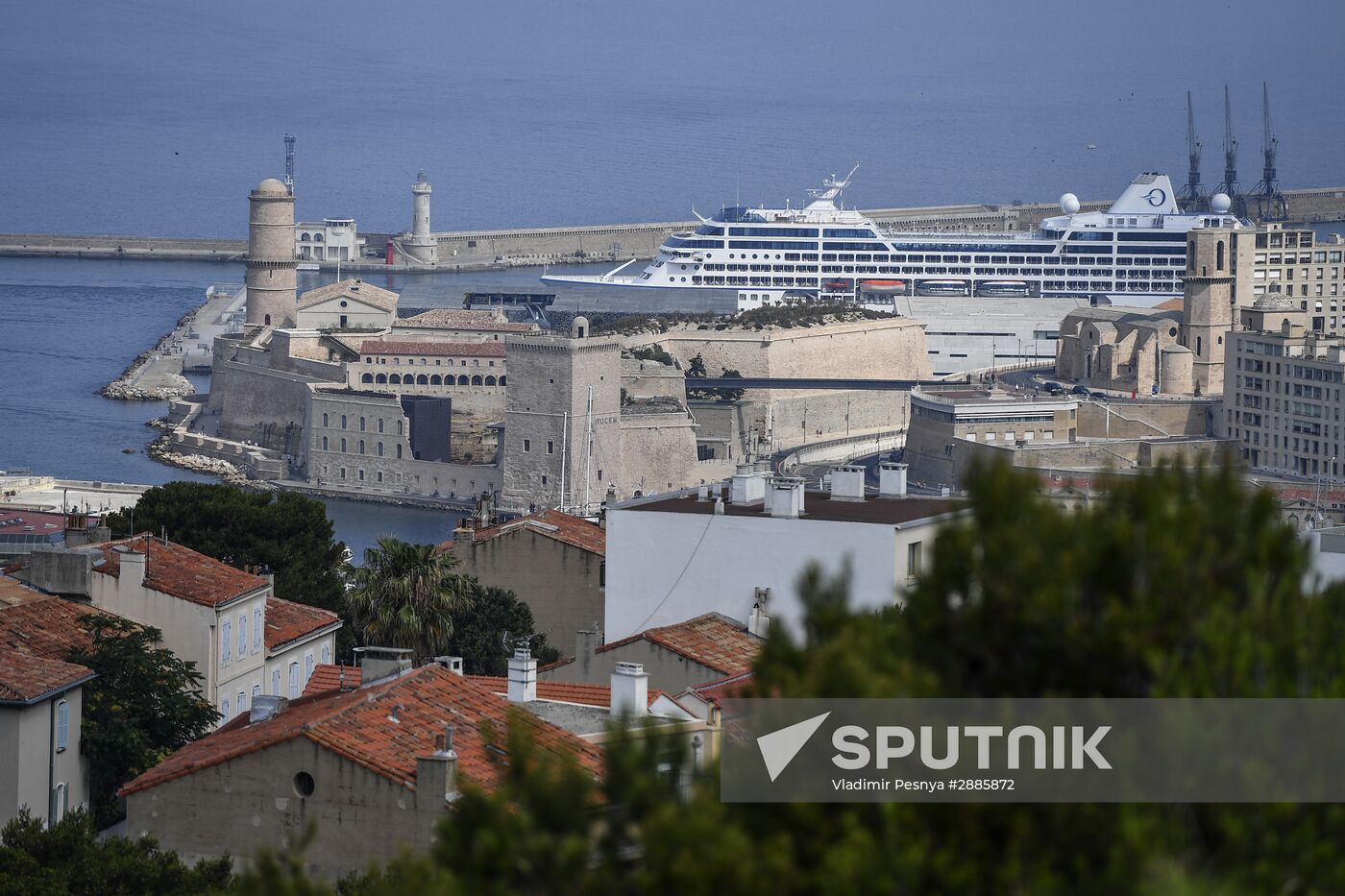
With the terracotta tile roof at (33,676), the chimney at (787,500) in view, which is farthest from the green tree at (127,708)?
the chimney at (787,500)

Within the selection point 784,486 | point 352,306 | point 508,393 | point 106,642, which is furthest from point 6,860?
point 352,306

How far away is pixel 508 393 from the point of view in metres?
29.2

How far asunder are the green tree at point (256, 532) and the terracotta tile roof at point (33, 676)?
5.18m

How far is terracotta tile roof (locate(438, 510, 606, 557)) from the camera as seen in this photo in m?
12.5

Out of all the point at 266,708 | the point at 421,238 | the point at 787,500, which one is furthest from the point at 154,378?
the point at 266,708

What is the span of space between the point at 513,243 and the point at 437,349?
35.8 m

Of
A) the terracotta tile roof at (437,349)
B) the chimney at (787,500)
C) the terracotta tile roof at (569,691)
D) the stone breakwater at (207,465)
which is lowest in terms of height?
the stone breakwater at (207,465)

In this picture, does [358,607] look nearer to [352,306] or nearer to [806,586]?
[806,586]

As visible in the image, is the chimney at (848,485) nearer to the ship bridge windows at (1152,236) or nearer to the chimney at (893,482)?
the chimney at (893,482)

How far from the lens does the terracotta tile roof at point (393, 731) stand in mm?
6402

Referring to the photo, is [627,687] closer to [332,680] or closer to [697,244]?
[332,680]

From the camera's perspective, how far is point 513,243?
72.0 metres

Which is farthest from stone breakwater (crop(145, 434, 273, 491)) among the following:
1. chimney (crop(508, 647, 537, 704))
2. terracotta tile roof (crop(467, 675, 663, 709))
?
chimney (crop(508, 647, 537, 704))

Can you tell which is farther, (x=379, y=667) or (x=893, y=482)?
(x=893, y=482)
